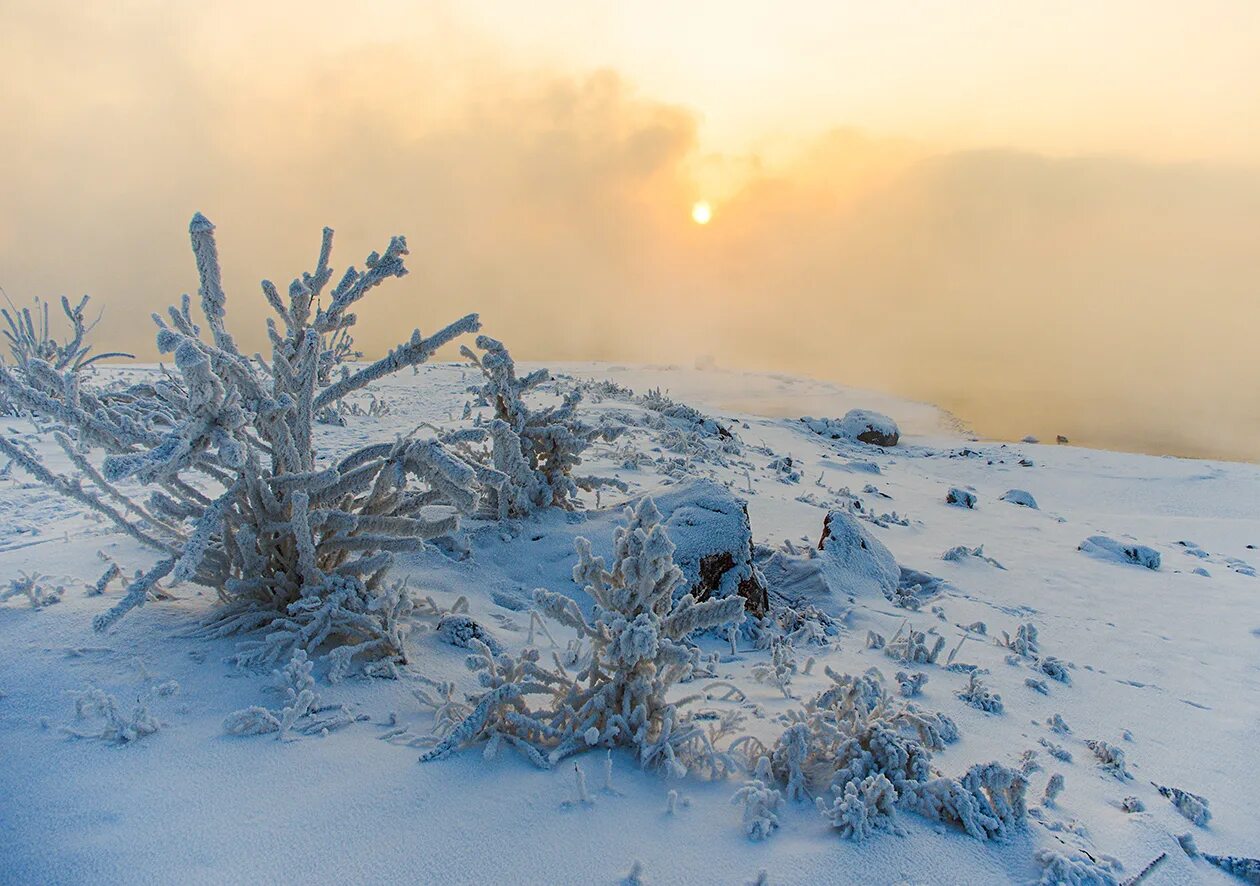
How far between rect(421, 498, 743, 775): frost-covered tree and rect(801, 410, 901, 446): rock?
1345 centimetres

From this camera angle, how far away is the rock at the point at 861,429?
15.3 m

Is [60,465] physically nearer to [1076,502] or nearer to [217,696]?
[217,696]

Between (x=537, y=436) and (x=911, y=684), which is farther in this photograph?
(x=537, y=436)

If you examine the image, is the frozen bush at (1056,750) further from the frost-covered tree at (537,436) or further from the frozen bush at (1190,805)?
the frost-covered tree at (537,436)

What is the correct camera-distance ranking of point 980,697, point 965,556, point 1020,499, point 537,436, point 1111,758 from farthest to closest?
point 1020,499, point 965,556, point 537,436, point 980,697, point 1111,758

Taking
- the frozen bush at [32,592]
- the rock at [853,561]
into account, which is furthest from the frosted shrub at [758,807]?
the frozen bush at [32,592]

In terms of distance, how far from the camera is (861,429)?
1549cm

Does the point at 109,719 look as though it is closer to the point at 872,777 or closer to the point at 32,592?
the point at 32,592

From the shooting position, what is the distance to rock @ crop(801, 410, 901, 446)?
15305 millimetres

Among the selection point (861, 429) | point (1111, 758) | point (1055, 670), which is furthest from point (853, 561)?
point (861, 429)

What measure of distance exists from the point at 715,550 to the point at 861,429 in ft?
40.9

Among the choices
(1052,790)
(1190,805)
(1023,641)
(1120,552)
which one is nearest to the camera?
(1052,790)

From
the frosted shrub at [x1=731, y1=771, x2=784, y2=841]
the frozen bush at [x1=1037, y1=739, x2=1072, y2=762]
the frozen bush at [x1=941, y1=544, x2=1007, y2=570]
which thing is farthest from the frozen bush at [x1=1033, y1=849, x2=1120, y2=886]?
the frozen bush at [x1=941, y1=544, x2=1007, y2=570]

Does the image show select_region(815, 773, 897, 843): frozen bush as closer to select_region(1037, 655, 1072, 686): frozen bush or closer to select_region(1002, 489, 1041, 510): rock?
select_region(1037, 655, 1072, 686): frozen bush
